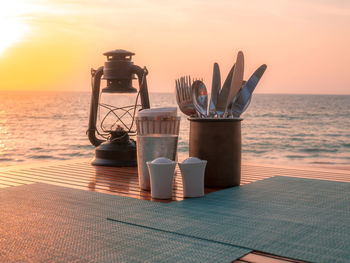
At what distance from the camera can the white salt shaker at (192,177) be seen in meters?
2.35

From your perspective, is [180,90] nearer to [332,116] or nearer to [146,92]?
[146,92]

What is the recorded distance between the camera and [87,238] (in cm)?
159

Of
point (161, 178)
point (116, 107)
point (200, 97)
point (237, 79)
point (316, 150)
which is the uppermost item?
point (237, 79)

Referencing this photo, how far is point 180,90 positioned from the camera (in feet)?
9.73

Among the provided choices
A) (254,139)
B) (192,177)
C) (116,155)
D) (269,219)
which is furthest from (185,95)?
(254,139)

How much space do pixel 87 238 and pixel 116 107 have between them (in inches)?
93.0

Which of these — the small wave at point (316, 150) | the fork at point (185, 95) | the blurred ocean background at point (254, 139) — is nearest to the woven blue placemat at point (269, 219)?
the fork at point (185, 95)

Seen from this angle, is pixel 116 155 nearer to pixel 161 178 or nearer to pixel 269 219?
pixel 161 178

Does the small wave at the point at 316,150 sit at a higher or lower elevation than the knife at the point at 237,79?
lower

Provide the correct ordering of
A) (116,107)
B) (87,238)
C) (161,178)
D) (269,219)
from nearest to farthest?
1. (87,238)
2. (269,219)
3. (161,178)
4. (116,107)

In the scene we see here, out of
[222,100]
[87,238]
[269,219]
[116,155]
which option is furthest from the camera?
[116,155]

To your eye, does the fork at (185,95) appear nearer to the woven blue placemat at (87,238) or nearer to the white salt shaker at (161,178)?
the white salt shaker at (161,178)

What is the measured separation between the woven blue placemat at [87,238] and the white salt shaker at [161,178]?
0.41 ft

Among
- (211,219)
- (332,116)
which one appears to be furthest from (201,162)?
(332,116)
